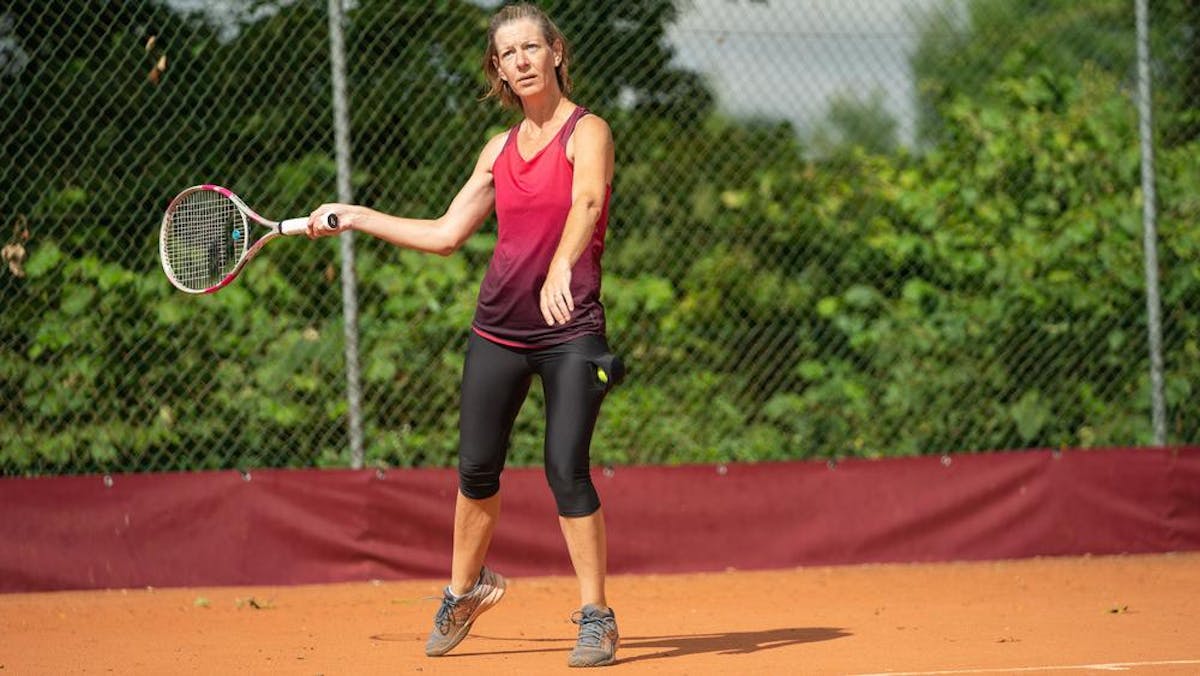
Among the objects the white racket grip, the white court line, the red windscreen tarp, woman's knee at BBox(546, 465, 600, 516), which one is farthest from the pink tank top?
the red windscreen tarp

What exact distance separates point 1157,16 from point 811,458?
2.78 meters

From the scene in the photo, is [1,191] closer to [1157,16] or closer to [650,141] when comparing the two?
[650,141]

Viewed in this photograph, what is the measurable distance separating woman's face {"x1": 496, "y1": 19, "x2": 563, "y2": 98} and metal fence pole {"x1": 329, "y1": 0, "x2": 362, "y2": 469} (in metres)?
2.20

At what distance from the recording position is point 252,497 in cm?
669

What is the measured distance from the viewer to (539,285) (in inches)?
183

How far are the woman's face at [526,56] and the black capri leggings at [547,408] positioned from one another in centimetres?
74

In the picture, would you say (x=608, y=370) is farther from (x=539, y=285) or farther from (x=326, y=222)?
(x=326, y=222)

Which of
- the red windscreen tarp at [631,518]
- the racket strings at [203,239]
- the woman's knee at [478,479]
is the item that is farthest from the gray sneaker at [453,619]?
the red windscreen tarp at [631,518]

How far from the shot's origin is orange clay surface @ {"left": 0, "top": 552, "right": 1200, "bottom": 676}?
15.2 ft

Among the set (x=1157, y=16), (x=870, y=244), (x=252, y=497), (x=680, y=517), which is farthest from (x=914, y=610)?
(x=1157, y=16)

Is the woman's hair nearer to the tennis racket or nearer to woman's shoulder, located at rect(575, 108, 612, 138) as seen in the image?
woman's shoulder, located at rect(575, 108, 612, 138)

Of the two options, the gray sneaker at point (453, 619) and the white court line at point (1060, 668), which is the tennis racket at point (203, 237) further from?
the white court line at point (1060, 668)

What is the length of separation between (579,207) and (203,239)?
145 cm

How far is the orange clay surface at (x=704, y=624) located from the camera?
4.63 metres
